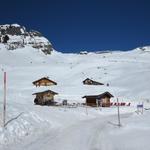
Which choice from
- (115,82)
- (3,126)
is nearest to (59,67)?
(115,82)

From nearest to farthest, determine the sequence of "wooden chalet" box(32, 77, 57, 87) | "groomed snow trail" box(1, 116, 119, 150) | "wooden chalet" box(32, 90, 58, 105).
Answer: "groomed snow trail" box(1, 116, 119, 150) < "wooden chalet" box(32, 90, 58, 105) < "wooden chalet" box(32, 77, 57, 87)

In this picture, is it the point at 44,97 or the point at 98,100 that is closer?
the point at 98,100

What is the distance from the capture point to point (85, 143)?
24516mm

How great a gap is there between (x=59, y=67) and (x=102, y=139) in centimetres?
14517

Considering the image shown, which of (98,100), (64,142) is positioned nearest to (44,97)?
(98,100)

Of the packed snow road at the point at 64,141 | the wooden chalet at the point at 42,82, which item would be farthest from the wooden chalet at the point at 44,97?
the packed snow road at the point at 64,141

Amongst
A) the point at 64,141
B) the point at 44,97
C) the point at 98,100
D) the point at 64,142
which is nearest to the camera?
the point at 64,142

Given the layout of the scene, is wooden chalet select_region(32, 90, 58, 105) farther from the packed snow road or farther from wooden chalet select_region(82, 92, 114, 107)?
the packed snow road

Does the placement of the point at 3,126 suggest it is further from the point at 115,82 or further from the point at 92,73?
the point at 92,73

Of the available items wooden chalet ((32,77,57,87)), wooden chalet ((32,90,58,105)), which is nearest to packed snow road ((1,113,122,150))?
wooden chalet ((32,90,58,105))

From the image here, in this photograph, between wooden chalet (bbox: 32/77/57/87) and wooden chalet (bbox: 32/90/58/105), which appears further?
wooden chalet (bbox: 32/77/57/87)

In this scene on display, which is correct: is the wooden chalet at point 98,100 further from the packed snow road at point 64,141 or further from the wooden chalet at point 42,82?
the packed snow road at point 64,141

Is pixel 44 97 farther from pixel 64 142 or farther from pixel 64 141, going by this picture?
pixel 64 142

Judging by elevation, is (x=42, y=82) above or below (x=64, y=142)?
above
